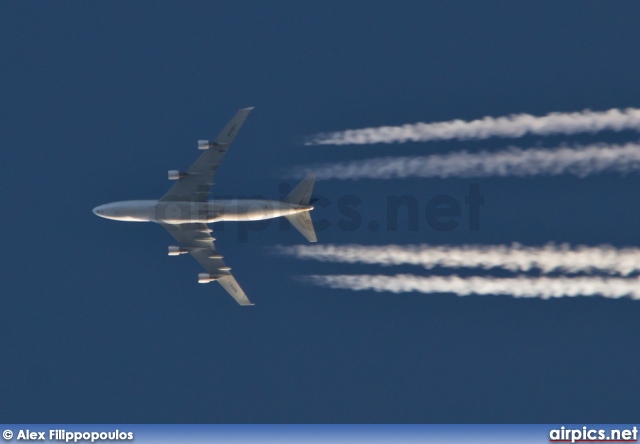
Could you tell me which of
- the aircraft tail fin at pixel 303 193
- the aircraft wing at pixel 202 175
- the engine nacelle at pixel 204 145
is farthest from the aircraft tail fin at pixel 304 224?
the engine nacelle at pixel 204 145

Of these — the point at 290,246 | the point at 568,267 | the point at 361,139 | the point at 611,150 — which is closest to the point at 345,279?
the point at 290,246

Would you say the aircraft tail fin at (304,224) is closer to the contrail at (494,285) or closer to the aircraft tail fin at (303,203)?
the aircraft tail fin at (303,203)

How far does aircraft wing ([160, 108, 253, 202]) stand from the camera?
55094 millimetres

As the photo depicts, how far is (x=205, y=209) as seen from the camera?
55.7 metres

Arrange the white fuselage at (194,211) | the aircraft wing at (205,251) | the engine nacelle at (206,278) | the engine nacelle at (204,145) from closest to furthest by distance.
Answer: the white fuselage at (194,211) < the engine nacelle at (204,145) < the aircraft wing at (205,251) < the engine nacelle at (206,278)

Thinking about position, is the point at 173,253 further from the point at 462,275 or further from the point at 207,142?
the point at 462,275

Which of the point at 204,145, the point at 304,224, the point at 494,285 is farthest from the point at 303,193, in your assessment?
the point at 494,285

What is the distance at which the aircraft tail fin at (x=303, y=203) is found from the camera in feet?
180

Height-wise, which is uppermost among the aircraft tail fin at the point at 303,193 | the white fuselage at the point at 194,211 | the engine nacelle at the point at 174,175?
the engine nacelle at the point at 174,175

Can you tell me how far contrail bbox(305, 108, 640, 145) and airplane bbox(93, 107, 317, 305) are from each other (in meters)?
3.64

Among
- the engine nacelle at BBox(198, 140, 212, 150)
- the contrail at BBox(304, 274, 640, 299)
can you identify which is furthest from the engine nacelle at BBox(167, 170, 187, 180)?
the contrail at BBox(304, 274, 640, 299)

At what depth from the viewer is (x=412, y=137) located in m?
53.6

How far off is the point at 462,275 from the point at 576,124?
1008cm

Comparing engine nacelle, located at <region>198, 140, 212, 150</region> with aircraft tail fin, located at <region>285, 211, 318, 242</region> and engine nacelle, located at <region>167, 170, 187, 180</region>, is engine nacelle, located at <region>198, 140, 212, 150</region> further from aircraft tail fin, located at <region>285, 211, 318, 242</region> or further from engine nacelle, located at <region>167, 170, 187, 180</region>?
aircraft tail fin, located at <region>285, 211, 318, 242</region>
